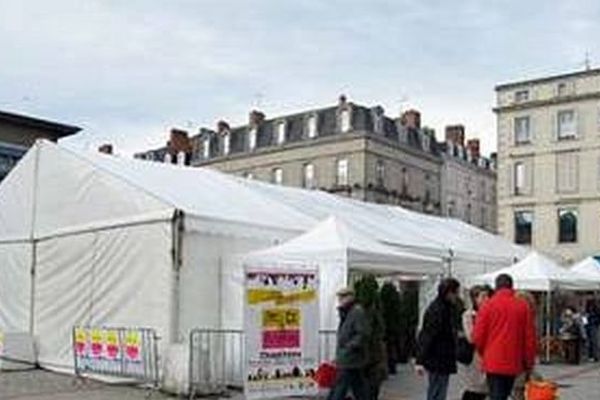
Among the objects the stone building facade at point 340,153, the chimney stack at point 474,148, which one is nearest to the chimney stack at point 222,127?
the stone building facade at point 340,153

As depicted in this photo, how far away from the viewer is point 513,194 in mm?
56250

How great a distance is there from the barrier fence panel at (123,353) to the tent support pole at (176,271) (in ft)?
1.15

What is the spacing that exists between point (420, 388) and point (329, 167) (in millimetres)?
52283

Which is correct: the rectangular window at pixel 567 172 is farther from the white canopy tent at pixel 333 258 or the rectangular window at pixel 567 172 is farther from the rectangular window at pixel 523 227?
the white canopy tent at pixel 333 258

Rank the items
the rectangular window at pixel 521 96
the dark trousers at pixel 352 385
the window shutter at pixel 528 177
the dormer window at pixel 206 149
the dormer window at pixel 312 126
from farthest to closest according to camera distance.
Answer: the dormer window at pixel 206 149 < the dormer window at pixel 312 126 < the rectangular window at pixel 521 96 < the window shutter at pixel 528 177 < the dark trousers at pixel 352 385

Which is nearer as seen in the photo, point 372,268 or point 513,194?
point 372,268

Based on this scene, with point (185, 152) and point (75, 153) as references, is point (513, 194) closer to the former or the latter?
point (185, 152)

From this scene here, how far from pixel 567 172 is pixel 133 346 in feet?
135

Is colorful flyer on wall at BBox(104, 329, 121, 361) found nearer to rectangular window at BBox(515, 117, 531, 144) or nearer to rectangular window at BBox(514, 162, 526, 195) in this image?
rectangular window at BBox(514, 162, 526, 195)

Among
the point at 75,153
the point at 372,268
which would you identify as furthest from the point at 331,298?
the point at 75,153

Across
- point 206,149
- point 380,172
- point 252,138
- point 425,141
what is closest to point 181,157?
point 206,149

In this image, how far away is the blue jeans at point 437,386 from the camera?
11500mm

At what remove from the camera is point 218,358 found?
16125 millimetres

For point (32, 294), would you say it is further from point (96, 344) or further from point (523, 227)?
point (523, 227)
